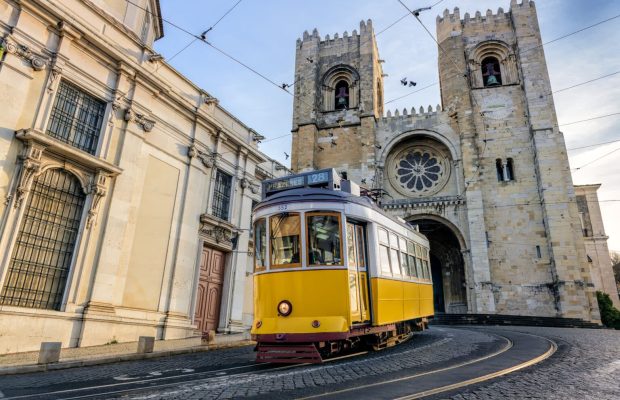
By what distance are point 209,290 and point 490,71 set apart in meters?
24.9

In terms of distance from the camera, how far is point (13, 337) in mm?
7461

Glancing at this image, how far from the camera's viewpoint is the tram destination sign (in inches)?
299

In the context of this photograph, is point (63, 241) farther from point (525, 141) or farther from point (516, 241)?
point (525, 141)

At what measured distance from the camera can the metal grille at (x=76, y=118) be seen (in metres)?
9.12

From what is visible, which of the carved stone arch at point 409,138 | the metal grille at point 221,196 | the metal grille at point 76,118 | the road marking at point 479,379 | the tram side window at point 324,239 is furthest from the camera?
the carved stone arch at point 409,138

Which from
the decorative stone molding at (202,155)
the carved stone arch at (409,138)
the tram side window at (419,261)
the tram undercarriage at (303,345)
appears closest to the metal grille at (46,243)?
the decorative stone molding at (202,155)

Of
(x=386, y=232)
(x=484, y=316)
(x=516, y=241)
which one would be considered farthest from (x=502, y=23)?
(x=386, y=232)

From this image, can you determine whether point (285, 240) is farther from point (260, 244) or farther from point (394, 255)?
point (394, 255)

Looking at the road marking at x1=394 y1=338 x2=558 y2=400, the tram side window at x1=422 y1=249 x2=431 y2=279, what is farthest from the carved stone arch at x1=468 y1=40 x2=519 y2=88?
the road marking at x1=394 y1=338 x2=558 y2=400

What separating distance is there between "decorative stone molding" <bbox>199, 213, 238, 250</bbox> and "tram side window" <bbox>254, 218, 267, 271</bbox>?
6239 mm

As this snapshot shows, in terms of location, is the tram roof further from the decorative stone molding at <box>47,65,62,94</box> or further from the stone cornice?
the decorative stone molding at <box>47,65,62,94</box>

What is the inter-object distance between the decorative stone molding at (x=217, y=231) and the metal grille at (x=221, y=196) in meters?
0.50

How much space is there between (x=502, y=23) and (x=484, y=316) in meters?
21.1

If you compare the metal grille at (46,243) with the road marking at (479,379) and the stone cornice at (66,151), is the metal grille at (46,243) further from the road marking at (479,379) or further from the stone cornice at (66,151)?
the road marking at (479,379)
